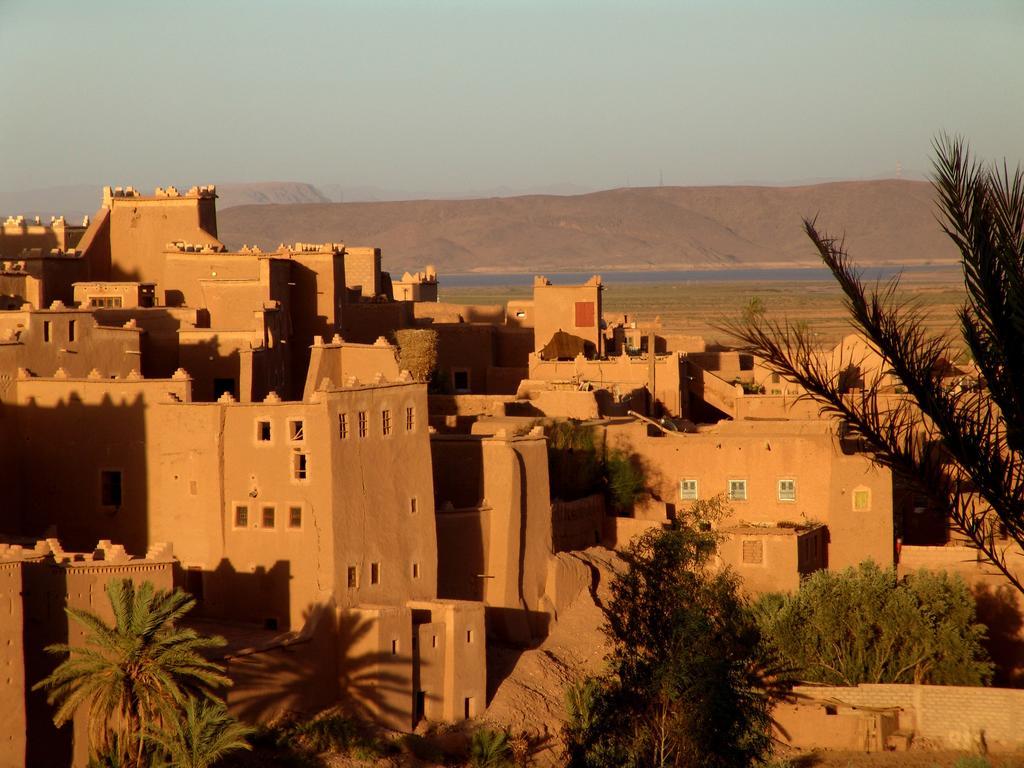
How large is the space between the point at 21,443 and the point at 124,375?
2353mm

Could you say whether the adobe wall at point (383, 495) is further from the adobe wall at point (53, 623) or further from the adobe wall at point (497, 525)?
the adobe wall at point (53, 623)

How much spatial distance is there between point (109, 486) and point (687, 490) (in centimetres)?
981

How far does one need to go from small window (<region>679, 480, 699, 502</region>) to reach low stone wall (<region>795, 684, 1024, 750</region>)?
171 inches

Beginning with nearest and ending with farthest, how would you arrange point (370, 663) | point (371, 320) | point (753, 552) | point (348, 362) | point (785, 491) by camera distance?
1. point (370, 663)
2. point (348, 362)
3. point (753, 552)
4. point (785, 491)
5. point (371, 320)

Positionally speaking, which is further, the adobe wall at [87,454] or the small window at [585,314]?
the small window at [585,314]

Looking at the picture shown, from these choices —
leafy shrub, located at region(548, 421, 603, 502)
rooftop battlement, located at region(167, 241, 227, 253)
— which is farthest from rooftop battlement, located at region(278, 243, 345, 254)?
leafy shrub, located at region(548, 421, 603, 502)

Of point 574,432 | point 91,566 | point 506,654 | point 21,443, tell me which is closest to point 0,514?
point 21,443

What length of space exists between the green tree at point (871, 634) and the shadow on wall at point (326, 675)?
6.61 meters

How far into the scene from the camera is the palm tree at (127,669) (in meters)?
19.1

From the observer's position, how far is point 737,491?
1156 inches

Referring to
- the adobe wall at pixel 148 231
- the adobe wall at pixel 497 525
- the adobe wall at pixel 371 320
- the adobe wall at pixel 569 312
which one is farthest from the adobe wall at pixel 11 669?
the adobe wall at pixel 569 312

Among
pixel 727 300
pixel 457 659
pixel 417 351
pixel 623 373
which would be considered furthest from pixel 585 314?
pixel 727 300

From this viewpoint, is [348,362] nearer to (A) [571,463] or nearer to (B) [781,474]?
(A) [571,463]

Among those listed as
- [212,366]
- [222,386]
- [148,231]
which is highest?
[148,231]
